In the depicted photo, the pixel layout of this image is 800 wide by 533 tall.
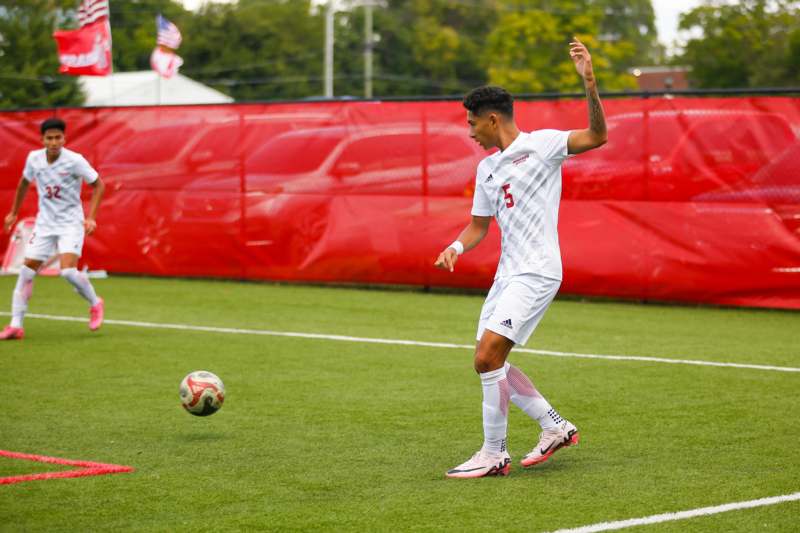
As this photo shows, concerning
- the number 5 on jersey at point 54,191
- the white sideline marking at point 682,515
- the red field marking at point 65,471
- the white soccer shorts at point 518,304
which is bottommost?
the red field marking at point 65,471

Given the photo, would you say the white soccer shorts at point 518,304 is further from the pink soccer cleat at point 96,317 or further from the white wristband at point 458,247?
the pink soccer cleat at point 96,317

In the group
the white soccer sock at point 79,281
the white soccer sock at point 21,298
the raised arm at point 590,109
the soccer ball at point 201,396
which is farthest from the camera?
the white soccer sock at point 79,281

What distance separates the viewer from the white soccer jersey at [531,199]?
22.6 feet

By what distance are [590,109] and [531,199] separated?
0.71 m

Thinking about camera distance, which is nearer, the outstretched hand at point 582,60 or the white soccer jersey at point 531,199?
the outstretched hand at point 582,60

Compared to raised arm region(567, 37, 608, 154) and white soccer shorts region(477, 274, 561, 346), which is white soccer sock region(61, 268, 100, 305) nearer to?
white soccer shorts region(477, 274, 561, 346)

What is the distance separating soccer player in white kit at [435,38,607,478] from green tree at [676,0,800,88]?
52960mm

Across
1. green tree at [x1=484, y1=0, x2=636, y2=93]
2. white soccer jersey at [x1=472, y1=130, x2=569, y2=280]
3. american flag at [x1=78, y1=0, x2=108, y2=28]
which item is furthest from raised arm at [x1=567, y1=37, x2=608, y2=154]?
green tree at [x1=484, y1=0, x2=636, y2=93]

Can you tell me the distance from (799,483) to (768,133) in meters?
8.88

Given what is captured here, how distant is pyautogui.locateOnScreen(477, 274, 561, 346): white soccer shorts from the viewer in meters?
6.81

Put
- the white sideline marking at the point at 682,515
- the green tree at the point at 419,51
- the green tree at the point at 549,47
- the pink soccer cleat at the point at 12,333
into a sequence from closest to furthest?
the white sideline marking at the point at 682,515, the pink soccer cleat at the point at 12,333, the green tree at the point at 549,47, the green tree at the point at 419,51

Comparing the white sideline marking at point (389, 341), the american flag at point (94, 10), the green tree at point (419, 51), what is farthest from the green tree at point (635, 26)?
the white sideline marking at point (389, 341)

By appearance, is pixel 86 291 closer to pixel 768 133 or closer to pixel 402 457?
pixel 402 457

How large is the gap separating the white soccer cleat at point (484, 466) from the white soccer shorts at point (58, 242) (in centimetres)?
724
